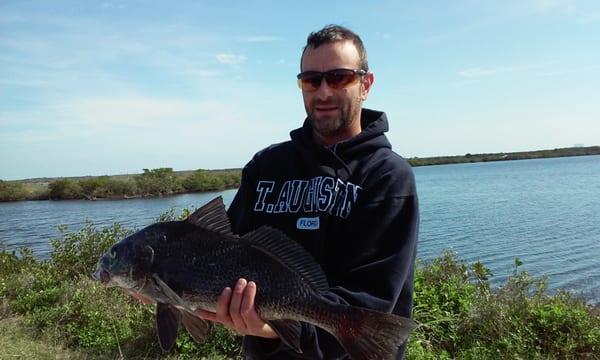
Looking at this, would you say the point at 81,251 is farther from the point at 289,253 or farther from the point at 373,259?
the point at 373,259

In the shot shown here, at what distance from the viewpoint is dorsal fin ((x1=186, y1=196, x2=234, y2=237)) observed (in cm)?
293

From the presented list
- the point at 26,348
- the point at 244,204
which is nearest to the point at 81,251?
the point at 26,348

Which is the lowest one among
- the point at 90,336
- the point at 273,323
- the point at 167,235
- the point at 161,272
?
the point at 90,336

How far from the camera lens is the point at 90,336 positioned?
24.8 feet

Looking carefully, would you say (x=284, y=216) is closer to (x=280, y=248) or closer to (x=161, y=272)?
(x=280, y=248)

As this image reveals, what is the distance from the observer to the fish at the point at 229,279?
2564 millimetres

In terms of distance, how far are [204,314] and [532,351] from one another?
5.46 meters

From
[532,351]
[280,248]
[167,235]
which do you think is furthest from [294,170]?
[532,351]

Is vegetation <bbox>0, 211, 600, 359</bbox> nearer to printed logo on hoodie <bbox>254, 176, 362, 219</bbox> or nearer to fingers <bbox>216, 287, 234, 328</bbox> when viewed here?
printed logo on hoodie <bbox>254, 176, 362, 219</bbox>

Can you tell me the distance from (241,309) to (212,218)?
59 cm

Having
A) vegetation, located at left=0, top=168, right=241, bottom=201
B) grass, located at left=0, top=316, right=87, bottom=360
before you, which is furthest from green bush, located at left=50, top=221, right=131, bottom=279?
vegetation, located at left=0, top=168, right=241, bottom=201

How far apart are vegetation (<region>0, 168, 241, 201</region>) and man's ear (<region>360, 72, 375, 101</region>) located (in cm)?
5772

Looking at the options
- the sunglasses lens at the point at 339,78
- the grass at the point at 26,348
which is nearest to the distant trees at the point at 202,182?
the grass at the point at 26,348

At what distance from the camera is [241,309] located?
263cm
